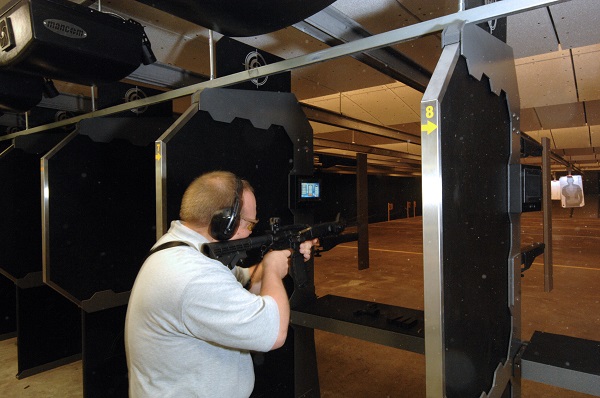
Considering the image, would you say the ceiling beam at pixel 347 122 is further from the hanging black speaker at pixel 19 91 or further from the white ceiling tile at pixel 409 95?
the hanging black speaker at pixel 19 91

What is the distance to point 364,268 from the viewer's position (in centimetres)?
619

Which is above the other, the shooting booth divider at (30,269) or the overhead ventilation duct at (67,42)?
the overhead ventilation duct at (67,42)

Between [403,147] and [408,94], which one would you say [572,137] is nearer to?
[403,147]

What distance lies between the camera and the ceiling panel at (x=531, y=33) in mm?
1908

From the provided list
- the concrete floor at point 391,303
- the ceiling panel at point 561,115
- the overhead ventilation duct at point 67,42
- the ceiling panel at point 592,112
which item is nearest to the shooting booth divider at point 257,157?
the overhead ventilation duct at point 67,42

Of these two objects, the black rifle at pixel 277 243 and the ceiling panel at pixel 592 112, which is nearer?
the black rifle at pixel 277 243

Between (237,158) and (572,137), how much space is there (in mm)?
A: 6193

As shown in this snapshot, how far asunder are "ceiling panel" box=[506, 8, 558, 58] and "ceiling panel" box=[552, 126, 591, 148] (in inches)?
152

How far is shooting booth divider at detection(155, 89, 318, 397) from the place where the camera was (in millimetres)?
1618

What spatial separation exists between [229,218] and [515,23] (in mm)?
1768

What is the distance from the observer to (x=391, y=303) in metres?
4.36

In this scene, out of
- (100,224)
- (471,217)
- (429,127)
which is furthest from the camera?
(100,224)

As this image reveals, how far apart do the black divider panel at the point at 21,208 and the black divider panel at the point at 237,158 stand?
7.34ft

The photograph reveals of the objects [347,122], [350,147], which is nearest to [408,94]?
[347,122]
